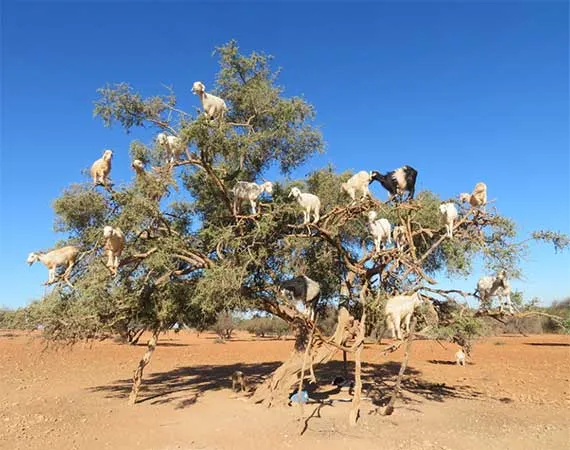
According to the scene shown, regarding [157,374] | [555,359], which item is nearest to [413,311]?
[157,374]

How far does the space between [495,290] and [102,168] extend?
29.7 feet

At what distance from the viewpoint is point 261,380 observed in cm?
1769

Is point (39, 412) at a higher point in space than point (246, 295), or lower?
lower

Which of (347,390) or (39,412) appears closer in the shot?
(39,412)

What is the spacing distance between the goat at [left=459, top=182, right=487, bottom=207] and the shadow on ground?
5875 millimetres

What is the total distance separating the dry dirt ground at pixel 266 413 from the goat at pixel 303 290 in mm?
2587

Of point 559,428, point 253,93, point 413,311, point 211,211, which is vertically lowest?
point 559,428

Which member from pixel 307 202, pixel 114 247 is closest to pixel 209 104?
pixel 307 202

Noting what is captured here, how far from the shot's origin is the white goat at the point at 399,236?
10922 millimetres

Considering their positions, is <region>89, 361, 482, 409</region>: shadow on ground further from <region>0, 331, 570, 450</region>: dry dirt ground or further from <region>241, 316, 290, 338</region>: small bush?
<region>241, 316, 290, 338</region>: small bush

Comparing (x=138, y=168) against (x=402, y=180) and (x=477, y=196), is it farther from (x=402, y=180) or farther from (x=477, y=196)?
(x=477, y=196)

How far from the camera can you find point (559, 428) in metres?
10.2

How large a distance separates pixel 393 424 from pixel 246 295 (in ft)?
15.5

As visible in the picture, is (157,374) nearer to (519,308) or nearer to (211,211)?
(211,211)
